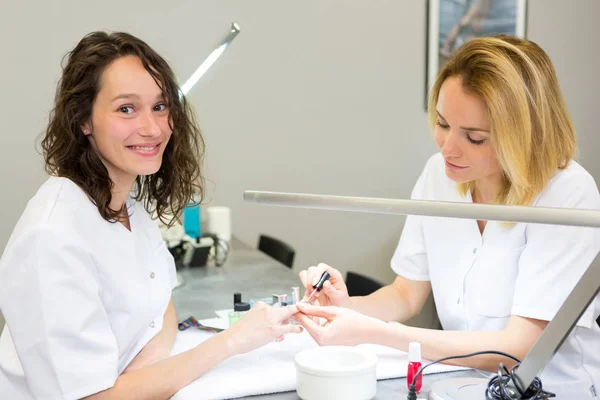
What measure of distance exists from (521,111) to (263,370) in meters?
0.81

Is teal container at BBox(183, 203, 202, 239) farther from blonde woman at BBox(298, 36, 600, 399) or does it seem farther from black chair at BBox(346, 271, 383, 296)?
blonde woman at BBox(298, 36, 600, 399)

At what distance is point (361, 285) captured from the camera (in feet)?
7.72

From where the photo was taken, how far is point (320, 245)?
3.73 metres

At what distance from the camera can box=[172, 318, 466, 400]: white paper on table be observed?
128cm

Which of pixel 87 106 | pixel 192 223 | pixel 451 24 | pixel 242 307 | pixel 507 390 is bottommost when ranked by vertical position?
pixel 192 223

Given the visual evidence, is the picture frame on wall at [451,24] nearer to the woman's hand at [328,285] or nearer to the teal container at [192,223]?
the teal container at [192,223]

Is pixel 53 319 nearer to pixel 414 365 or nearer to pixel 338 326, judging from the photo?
pixel 338 326

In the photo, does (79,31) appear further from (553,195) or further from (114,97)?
(553,195)

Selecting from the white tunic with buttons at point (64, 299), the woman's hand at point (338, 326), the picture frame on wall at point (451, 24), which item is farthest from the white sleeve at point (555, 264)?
the picture frame on wall at point (451, 24)

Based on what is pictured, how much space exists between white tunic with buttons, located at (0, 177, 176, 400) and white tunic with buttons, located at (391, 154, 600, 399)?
2.70 ft

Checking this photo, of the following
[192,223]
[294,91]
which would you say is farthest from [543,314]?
[294,91]

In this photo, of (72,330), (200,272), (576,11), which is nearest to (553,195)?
(72,330)

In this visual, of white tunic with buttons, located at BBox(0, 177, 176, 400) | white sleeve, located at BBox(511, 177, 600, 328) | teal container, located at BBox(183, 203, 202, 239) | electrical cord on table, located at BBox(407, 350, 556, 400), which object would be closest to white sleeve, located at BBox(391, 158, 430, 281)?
white sleeve, located at BBox(511, 177, 600, 328)

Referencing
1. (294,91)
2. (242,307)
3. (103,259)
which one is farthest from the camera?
(294,91)
